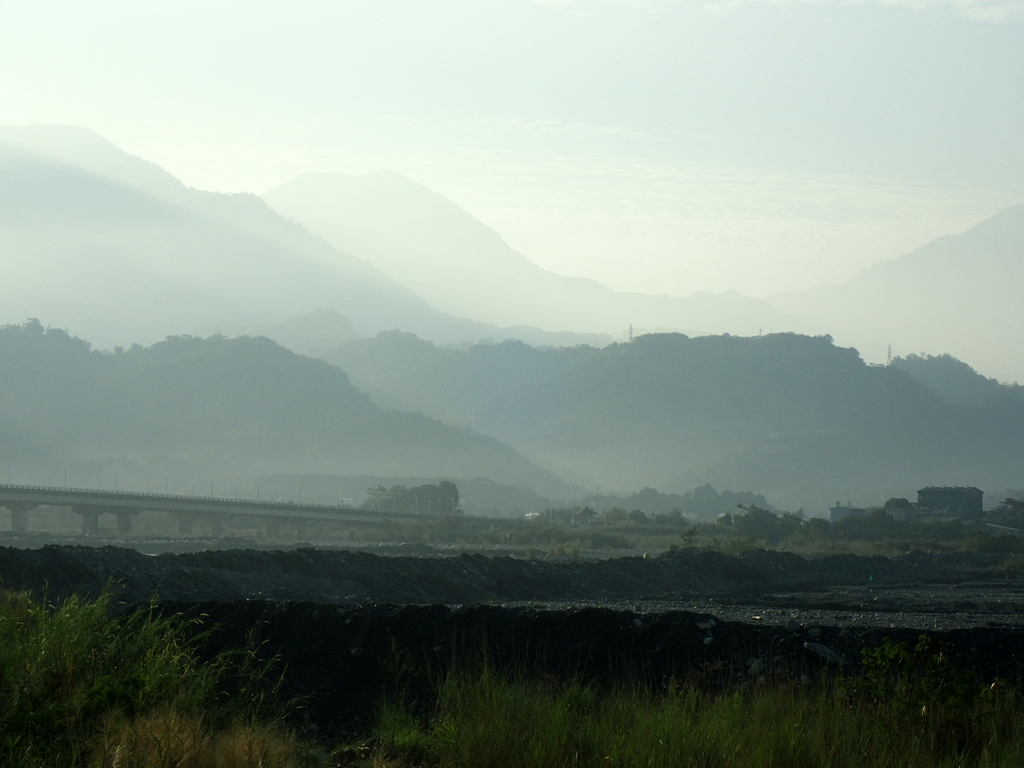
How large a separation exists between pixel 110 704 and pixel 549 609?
10739 millimetres

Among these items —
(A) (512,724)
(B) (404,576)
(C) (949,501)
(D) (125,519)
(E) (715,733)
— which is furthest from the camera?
(C) (949,501)

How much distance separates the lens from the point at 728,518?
334 feet

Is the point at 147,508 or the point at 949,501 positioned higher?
the point at 949,501

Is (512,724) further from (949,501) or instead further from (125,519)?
(949,501)

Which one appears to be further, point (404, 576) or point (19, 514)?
point (19, 514)

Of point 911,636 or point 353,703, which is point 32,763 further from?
point 911,636

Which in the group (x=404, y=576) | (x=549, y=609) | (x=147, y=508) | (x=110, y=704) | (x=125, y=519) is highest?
(x=110, y=704)

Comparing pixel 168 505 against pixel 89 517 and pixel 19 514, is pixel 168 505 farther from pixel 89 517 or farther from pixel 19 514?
pixel 19 514

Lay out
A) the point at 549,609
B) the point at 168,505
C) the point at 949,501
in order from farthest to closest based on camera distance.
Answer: the point at 949,501
the point at 168,505
the point at 549,609

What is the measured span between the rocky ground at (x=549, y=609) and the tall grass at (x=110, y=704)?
146 centimetres

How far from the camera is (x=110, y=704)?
9.68 meters

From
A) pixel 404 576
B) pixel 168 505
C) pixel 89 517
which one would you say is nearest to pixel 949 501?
pixel 168 505

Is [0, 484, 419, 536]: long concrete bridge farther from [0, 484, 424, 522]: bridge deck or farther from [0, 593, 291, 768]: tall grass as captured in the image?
[0, 593, 291, 768]: tall grass

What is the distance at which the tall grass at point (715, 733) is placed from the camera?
8.84 meters
